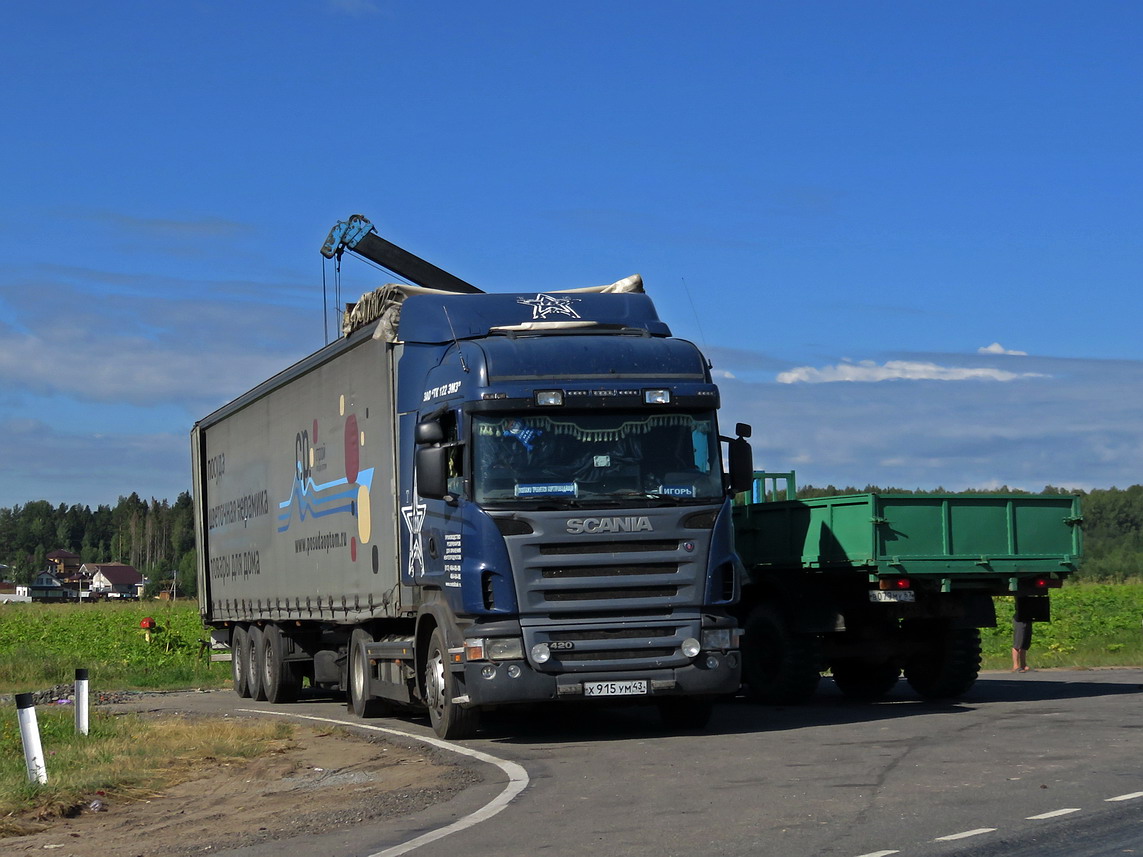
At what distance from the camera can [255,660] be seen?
23.0 m

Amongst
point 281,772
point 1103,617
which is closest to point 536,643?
point 281,772

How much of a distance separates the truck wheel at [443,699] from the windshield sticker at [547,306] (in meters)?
3.51

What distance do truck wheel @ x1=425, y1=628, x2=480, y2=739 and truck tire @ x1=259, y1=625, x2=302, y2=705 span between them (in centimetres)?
704

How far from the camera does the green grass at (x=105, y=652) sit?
101 ft

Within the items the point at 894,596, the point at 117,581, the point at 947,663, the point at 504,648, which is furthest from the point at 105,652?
the point at 117,581

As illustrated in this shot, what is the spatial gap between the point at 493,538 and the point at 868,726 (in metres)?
4.35

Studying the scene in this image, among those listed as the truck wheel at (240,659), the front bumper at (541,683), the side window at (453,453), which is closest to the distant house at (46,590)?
the truck wheel at (240,659)

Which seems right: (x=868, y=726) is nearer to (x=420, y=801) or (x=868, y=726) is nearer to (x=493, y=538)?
(x=493, y=538)

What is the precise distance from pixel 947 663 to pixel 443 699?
6.54 metres

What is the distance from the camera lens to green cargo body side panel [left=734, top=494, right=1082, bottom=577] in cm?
1642

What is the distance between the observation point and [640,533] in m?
13.6

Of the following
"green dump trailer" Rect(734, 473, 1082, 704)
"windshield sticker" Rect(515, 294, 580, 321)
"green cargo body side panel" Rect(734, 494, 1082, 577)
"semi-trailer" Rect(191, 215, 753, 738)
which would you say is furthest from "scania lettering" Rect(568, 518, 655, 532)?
"green cargo body side panel" Rect(734, 494, 1082, 577)

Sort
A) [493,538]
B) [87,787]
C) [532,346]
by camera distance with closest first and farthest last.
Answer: [87,787] < [493,538] < [532,346]

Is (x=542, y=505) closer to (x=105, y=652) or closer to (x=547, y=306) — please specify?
(x=547, y=306)
